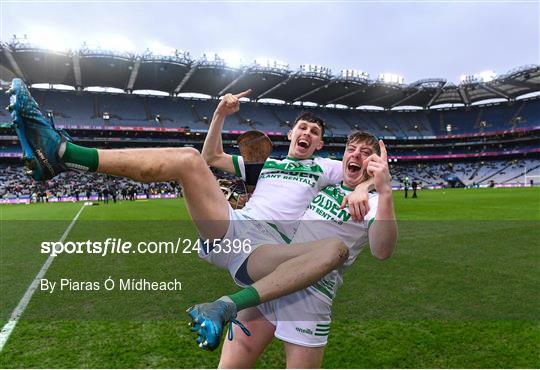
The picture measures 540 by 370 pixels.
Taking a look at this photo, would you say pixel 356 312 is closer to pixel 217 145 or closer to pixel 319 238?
pixel 319 238

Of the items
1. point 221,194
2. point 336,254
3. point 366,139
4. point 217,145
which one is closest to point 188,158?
point 221,194

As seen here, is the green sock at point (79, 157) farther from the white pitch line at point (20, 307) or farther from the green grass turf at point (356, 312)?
the white pitch line at point (20, 307)

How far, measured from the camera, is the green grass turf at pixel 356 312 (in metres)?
3.28

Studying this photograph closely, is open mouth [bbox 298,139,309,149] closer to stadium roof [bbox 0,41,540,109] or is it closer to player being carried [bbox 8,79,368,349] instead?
player being carried [bbox 8,79,368,349]

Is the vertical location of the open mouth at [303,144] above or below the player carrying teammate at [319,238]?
above

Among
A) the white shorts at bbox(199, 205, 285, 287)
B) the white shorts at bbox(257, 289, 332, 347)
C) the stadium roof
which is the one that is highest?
the stadium roof

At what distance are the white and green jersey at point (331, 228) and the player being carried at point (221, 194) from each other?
16cm

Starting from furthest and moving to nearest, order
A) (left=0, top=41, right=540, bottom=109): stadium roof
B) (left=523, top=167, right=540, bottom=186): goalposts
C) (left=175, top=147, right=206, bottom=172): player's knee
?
(left=523, top=167, right=540, bottom=186): goalposts < (left=0, top=41, right=540, bottom=109): stadium roof < (left=175, top=147, right=206, bottom=172): player's knee

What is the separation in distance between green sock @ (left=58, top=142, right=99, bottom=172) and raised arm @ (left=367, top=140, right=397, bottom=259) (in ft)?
5.62

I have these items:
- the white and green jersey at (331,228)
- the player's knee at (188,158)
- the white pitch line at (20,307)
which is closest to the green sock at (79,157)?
the player's knee at (188,158)

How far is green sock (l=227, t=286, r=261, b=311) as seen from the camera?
209cm

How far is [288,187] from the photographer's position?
2.81 metres

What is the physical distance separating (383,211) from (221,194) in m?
1.08

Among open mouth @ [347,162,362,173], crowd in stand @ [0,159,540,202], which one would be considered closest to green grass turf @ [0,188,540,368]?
open mouth @ [347,162,362,173]
